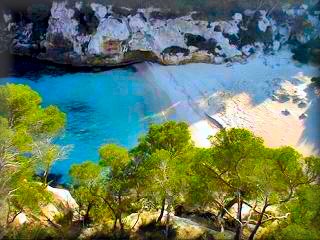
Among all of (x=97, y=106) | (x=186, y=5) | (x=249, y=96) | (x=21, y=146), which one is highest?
(x=186, y=5)

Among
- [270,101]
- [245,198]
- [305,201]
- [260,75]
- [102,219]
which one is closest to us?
[305,201]

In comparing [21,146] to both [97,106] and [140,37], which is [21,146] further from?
[140,37]

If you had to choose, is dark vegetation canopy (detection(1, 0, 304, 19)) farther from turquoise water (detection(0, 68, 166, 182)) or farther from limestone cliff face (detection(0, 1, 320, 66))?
turquoise water (detection(0, 68, 166, 182))

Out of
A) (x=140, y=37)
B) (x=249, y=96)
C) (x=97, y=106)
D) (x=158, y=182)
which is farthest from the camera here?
(x=140, y=37)

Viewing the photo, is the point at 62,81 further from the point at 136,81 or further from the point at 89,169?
the point at 89,169

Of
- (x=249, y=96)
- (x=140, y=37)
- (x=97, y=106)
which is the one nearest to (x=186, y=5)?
(x=140, y=37)

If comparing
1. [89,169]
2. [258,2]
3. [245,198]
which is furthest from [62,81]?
[245,198]

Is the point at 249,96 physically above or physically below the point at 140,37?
below

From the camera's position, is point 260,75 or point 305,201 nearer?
point 305,201
